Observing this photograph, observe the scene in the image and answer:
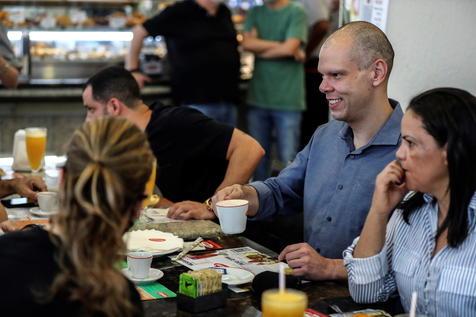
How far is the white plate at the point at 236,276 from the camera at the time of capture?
2.81 metres

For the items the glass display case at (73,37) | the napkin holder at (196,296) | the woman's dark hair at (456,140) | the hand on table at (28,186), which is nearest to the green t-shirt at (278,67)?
the glass display case at (73,37)

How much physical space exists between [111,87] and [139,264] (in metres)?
1.84

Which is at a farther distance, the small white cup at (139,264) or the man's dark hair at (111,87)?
the man's dark hair at (111,87)

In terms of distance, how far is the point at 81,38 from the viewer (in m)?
7.79

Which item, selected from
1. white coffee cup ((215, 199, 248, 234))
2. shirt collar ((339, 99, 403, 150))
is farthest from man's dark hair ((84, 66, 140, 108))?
shirt collar ((339, 99, 403, 150))

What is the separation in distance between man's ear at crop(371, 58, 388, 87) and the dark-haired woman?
26.5 inches

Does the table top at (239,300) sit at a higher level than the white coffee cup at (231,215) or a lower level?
lower

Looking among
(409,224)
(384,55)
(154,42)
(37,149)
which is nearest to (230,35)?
(154,42)

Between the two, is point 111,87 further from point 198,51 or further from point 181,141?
point 198,51

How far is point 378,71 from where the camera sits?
3.46 metres

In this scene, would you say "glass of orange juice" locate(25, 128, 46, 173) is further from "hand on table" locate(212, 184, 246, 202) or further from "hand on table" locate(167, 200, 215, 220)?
"hand on table" locate(212, 184, 246, 202)

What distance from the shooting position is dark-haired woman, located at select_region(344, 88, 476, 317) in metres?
2.62

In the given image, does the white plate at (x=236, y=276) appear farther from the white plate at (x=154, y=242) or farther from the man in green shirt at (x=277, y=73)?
the man in green shirt at (x=277, y=73)

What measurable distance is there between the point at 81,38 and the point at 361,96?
483 centimetres
